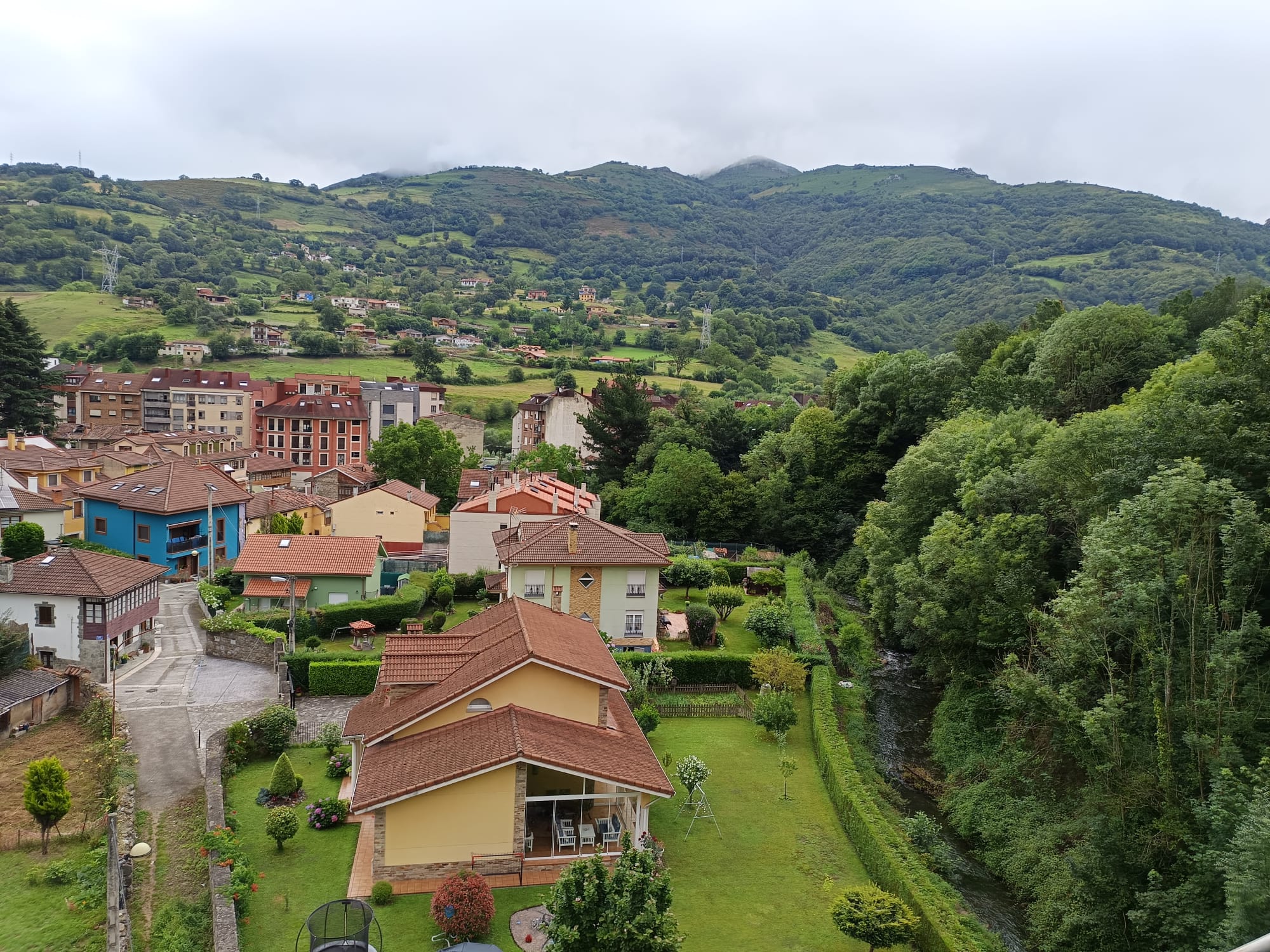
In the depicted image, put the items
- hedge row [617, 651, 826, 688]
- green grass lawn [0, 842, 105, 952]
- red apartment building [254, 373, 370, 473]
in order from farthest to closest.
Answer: red apartment building [254, 373, 370, 473], hedge row [617, 651, 826, 688], green grass lawn [0, 842, 105, 952]

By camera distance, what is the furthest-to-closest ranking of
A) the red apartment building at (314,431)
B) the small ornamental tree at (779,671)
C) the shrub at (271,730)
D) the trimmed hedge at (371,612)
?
the red apartment building at (314,431) < the trimmed hedge at (371,612) < the small ornamental tree at (779,671) < the shrub at (271,730)

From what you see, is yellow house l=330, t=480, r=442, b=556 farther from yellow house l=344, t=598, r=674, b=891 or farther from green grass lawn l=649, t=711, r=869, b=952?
yellow house l=344, t=598, r=674, b=891

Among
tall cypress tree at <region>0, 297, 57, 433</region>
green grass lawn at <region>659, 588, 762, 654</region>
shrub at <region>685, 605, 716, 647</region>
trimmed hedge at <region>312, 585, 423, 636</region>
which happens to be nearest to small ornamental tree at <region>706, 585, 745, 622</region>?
Answer: green grass lawn at <region>659, 588, 762, 654</region>

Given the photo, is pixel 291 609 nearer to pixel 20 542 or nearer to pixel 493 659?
pixel 20 542

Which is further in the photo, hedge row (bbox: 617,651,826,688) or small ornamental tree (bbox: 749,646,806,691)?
hedge row (bbox: 617,651,826,688)

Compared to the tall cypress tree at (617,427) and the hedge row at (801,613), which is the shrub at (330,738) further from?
the tall cypress tree at (617,427)

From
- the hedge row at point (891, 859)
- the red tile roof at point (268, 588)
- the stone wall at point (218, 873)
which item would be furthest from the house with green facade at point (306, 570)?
the hedge row at point (891, 859)
